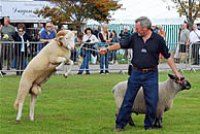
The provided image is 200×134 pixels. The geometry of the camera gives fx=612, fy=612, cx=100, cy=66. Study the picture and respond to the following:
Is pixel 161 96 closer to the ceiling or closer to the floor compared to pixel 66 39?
closer to the floor

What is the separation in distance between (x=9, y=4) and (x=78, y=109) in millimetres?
27062

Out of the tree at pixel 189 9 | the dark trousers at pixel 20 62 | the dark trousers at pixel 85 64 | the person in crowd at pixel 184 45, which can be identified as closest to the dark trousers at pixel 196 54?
the person in crowd at pixel 184 45

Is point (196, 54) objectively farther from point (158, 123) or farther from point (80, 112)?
point (158, 123)

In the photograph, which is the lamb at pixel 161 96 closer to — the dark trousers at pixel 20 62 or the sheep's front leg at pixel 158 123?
the sheep's front leg at pixel 158 123

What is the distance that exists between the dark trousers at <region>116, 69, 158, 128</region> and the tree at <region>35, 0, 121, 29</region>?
30.1 metres

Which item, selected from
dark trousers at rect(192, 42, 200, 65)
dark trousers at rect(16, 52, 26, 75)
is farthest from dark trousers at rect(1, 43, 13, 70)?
dark trousers at rect(192, 42, 200, 65)

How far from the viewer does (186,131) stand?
1073cm

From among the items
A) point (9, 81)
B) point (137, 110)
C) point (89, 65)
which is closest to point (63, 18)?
point (89, 65)

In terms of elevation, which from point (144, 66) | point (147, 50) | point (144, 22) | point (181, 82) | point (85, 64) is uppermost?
point (144, 22)

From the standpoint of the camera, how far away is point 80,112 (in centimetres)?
1312

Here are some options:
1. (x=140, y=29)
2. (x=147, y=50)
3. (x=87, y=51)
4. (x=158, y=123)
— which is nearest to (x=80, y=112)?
(x=158, y=123)

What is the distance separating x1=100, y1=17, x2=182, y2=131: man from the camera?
10.5 m

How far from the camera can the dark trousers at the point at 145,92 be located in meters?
10.6

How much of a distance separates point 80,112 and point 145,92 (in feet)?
9.10
